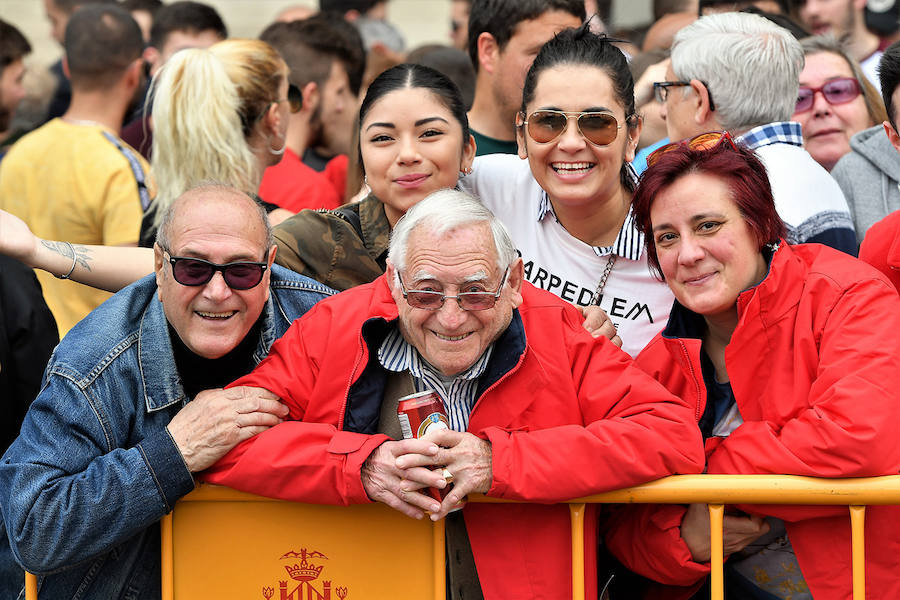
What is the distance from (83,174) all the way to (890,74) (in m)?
3.44

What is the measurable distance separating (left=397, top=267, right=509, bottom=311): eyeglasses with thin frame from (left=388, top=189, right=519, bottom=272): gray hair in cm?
10

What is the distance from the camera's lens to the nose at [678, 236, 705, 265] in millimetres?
3238

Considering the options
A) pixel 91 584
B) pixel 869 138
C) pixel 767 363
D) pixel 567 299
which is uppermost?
pixel 869 138

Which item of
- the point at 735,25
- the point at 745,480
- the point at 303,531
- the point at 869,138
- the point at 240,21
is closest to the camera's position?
the point at 745,480

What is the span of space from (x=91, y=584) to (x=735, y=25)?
2.95 metres

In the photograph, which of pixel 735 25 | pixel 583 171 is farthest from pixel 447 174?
pixel 735 25

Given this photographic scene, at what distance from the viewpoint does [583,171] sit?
3.85 meters

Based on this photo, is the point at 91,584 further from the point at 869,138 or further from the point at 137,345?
the point at 869,138

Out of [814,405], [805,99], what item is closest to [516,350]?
[814,405]

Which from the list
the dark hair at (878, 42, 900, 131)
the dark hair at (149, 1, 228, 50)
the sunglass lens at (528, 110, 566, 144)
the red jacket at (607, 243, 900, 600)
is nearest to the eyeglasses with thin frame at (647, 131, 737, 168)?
the red jacket at (607, 243, 900, 600)

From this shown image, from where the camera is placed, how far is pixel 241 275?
331cm

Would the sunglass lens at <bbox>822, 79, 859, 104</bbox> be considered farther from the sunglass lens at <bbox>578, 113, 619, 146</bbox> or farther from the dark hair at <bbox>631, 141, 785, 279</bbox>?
the dark hair at <bbox>631, 141, 785, 279</bbox>

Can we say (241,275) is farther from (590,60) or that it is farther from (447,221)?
(590,60)

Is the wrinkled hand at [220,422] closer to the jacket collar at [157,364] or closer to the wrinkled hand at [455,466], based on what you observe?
the jacket collar at [157,364]
